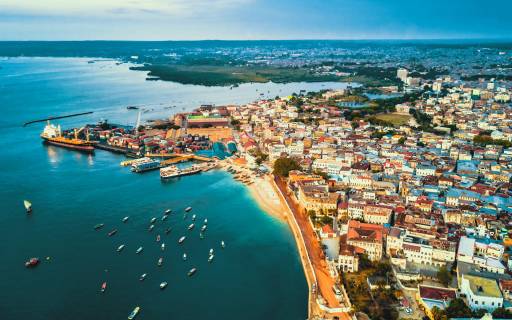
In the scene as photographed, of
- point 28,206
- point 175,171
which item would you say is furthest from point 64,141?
point 28,206

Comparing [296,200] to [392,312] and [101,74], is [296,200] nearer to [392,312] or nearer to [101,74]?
[392,312]

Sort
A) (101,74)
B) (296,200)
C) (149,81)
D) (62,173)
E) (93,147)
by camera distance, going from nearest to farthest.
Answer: (296,200) → (62,173) → (93,147) → (149,81) → (101,74)

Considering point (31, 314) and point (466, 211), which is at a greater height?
point (466, 211)

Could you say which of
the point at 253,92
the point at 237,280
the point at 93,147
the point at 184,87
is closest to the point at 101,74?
the point at 184,87

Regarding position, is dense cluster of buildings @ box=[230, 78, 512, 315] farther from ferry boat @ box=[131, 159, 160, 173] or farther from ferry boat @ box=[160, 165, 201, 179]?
ferry boat @ box=[131, 159, 160, 173]

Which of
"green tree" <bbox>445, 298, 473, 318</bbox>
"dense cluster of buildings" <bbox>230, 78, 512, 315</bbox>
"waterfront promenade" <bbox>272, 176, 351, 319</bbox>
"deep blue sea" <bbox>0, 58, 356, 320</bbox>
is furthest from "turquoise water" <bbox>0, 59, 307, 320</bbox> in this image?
"green tree" <bbox>445, 298, 473, 318</bbox>

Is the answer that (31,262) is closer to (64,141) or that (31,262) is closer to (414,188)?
(414,188)

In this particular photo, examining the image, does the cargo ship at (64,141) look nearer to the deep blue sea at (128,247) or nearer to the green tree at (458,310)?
the deep blue sea at (128,247)
